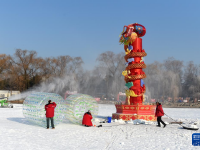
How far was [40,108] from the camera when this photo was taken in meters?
13.9

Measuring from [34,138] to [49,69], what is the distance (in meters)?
53.6

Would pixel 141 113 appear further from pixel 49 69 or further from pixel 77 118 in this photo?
pixel 49 69

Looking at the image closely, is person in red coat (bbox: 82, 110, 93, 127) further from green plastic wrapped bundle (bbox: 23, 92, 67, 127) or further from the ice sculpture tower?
the ice sculpture tower

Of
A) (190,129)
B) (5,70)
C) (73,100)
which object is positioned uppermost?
(5,70)

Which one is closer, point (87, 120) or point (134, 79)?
point (87, 120)

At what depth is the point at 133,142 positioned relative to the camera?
992 centimetres

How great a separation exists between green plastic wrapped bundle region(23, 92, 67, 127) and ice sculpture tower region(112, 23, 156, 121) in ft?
20.1

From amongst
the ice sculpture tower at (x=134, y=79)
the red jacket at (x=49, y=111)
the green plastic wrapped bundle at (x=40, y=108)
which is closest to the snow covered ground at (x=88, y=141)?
the red jacket at (x=49, y=111)

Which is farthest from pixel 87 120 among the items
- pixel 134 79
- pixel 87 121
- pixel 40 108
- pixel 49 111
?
pixel 134 79

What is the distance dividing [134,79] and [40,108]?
28.8 feet

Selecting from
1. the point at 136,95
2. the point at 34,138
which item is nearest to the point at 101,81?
the point at 136,95

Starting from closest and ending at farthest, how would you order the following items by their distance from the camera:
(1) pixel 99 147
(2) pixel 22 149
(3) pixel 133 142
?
(2) pixel 22 149
(1) pixel 99 147
(3) pixel 133 142

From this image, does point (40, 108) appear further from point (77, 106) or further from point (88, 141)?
point (88, 141)

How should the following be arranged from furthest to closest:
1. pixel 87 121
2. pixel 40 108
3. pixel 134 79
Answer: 1. pixel 134 79
2. pixel 87 121
3. pixel 40 108
